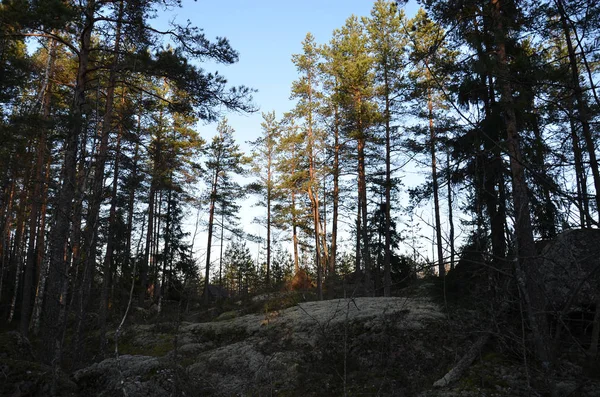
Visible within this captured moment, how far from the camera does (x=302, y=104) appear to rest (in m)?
23.1

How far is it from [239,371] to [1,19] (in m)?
9.66

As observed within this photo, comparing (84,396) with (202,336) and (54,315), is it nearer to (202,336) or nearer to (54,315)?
(54,315)

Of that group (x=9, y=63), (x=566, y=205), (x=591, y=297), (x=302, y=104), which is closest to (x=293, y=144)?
(x=302, y=104)

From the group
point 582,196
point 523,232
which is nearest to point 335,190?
point 523,232

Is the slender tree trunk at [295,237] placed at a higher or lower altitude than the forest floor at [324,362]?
higher

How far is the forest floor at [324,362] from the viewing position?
4824 mm

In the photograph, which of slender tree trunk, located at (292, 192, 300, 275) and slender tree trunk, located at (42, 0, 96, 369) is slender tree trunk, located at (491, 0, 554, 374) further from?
slender tree trunk, located at (292, 192, 300, 275)

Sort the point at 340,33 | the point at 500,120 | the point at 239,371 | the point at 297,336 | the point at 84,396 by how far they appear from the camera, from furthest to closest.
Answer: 1. the point at 340,33
2. the point at 297,336
3. the point at 500,120
4. the point at 239,371
5. the point at 84,396

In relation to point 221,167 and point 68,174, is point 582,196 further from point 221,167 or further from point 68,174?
point 221,167

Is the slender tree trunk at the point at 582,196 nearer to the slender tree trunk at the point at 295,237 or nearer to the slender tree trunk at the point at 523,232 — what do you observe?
the slender tree trunk at the point at 523,232

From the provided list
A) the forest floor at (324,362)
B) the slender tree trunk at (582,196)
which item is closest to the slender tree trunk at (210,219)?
the forest floor at (324,362)

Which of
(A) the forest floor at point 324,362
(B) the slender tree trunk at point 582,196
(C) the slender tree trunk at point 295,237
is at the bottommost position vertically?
(A) the forest floor at point 324,362

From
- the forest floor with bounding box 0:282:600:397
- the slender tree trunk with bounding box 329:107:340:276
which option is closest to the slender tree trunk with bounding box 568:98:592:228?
the forest floor with bounding box 0:282:600:397

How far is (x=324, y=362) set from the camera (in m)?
7.25
